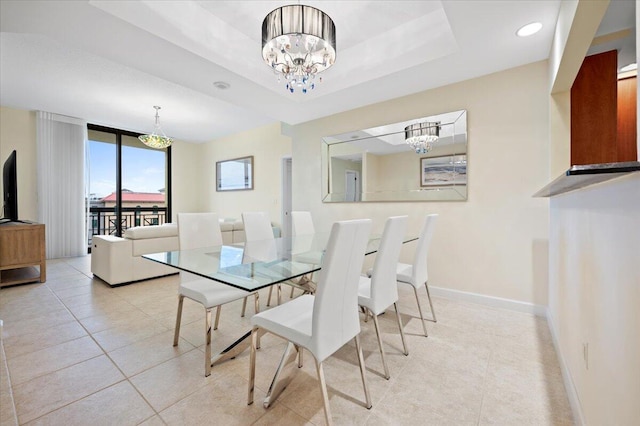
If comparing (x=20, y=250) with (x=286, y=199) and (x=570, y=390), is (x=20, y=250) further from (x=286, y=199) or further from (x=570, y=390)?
(x=570, y=390)

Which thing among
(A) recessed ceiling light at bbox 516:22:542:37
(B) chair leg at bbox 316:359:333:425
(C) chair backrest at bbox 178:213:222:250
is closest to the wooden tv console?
(C) chair backrest at bbox 178:213:222:250

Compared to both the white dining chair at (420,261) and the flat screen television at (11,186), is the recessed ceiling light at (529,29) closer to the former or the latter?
the white dining chair at (420,261)

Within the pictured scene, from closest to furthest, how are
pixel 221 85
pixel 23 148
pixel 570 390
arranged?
pixel 570 390
pixel 221 85
pixel 23 148

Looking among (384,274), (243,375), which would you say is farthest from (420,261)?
(243,375)

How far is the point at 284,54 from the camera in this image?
78.8 inches

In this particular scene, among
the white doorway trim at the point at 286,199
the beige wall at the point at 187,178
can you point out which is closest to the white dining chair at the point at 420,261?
the white doorway trim at the point at 286,199

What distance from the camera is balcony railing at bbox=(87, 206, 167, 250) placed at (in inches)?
236

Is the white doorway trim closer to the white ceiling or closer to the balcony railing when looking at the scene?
the white ceiling

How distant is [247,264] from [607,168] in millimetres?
1506

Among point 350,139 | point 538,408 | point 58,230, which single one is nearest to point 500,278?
point 538,408

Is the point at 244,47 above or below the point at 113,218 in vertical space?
above

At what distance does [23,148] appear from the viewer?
4.85 metres

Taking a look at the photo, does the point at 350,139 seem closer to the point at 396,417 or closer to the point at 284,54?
the point at 284,54

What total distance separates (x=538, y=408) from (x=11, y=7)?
3928 mm
